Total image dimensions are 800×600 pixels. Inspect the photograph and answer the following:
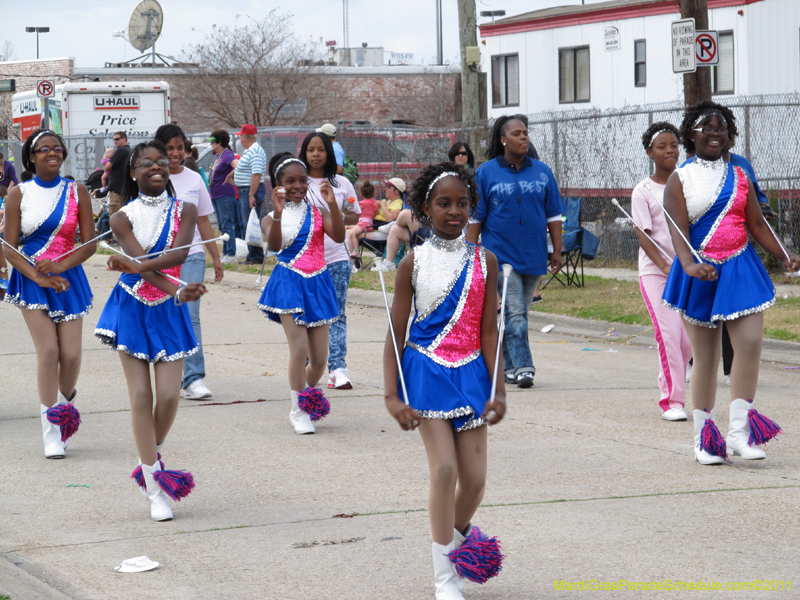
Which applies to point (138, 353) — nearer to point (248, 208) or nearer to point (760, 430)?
point (760, 430)

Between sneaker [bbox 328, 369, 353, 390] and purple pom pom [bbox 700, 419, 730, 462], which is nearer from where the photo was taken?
purple pom pom [bbox 700, 419, 730, 462]

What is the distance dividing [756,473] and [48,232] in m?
4.41

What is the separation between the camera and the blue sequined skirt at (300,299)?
739 centimetres

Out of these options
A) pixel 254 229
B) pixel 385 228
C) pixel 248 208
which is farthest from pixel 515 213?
pixel 248 208

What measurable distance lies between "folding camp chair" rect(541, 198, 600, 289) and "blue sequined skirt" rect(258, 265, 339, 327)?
652 centimetres

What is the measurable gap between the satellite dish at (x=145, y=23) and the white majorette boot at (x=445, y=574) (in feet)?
122

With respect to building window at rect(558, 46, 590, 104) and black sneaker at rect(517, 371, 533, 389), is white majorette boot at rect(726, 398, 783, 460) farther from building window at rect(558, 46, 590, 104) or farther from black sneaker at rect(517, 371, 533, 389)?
building window at rect(558, 46, 590, 104)

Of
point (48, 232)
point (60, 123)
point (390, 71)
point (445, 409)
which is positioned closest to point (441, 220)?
point (445, 409)

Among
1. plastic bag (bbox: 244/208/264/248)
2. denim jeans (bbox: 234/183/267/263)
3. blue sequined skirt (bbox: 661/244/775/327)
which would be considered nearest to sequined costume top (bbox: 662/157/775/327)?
blue sequined skirt (bbox: 661/244/775/327)

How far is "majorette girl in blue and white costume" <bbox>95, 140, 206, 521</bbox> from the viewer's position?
216 inches

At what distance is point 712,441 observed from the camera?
6223 mm

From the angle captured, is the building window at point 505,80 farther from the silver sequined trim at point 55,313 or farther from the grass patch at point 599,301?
the silver sequined trim at point 55,313

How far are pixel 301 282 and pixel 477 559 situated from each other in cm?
365

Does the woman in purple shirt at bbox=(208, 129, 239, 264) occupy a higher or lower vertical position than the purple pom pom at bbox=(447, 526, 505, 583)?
higher
